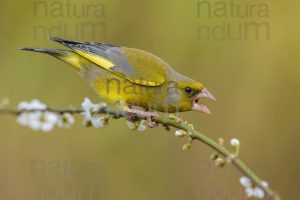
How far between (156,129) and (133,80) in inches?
88.9

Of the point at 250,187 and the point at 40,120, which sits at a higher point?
the point at 40,120

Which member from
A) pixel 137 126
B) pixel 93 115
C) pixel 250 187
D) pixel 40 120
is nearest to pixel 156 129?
pixel 137 126

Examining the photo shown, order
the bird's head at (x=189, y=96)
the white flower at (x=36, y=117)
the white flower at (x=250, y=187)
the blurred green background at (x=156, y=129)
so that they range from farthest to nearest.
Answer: the blurred green background at (x=156, y=129)
the bird's head at (x=189, y=96)
the white flower at (x=250, y=187)
the white flower at (x=36, y=117)

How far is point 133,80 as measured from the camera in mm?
4703

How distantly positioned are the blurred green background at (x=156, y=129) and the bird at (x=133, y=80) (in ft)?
6.44

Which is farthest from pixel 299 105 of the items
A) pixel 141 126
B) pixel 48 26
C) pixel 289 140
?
pixel 141 126

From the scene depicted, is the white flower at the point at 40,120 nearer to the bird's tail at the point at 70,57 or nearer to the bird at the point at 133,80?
the bird at the point at 133,80

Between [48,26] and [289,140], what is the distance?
10.3ft

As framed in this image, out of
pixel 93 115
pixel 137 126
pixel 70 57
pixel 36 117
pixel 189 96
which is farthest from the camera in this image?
pixel 70 57

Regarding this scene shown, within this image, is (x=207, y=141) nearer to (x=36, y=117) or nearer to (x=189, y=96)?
(x=36, y=117)

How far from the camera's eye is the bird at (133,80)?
4.50m

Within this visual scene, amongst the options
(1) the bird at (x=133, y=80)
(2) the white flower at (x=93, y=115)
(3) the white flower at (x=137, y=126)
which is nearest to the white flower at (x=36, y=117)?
(2) the white flower at (x=93, y=115)

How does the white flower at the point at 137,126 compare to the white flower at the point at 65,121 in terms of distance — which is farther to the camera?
the white flower at the point at 137,126

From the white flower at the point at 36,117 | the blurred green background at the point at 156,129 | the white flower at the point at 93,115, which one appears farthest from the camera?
the blurred green background at the point at 156,129
